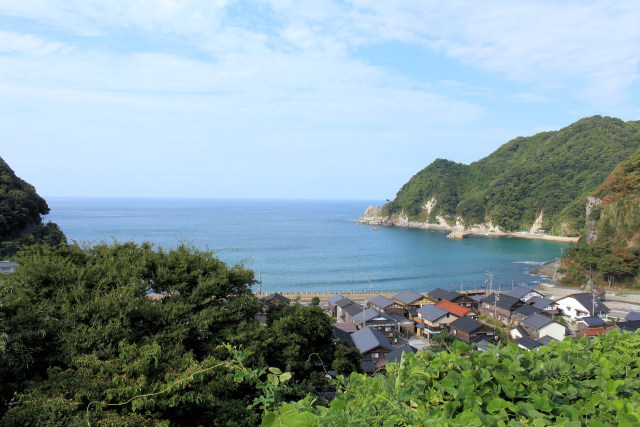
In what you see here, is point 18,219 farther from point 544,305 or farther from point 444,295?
point 544,305

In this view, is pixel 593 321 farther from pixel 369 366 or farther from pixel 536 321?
pixel 369 366

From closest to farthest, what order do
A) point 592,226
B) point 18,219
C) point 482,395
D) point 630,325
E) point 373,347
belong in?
1. point 482,395
2. point 373,347
3. point 630,325
4. point 18,219
5. point 592,226

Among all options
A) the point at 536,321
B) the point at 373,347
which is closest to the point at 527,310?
the point at 536,321

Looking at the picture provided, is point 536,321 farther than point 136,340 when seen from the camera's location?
Yes

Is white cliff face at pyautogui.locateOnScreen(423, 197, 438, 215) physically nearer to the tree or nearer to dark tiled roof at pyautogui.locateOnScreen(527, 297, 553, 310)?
dark tiled roof at pyautogui.locateOnScreen(527, 297, 553, 310)

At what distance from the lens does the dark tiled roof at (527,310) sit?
64.2 feet

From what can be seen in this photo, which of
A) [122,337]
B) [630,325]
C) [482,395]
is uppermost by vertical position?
[482,395]

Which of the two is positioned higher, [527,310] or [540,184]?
[540,184]

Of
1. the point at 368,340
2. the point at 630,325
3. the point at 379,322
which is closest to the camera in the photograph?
the point at 368,340

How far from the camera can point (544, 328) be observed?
1688cm

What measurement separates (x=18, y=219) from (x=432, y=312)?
91.8ft

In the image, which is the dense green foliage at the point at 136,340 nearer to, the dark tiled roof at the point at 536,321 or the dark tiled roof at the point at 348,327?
the dark tiled roof at the point at 348,327

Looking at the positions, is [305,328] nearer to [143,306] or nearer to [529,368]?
[143,306]

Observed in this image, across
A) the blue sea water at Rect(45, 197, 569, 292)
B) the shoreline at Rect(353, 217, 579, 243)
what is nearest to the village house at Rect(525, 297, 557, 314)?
the blue sea water at Rect(45, 197, 569, 292)
